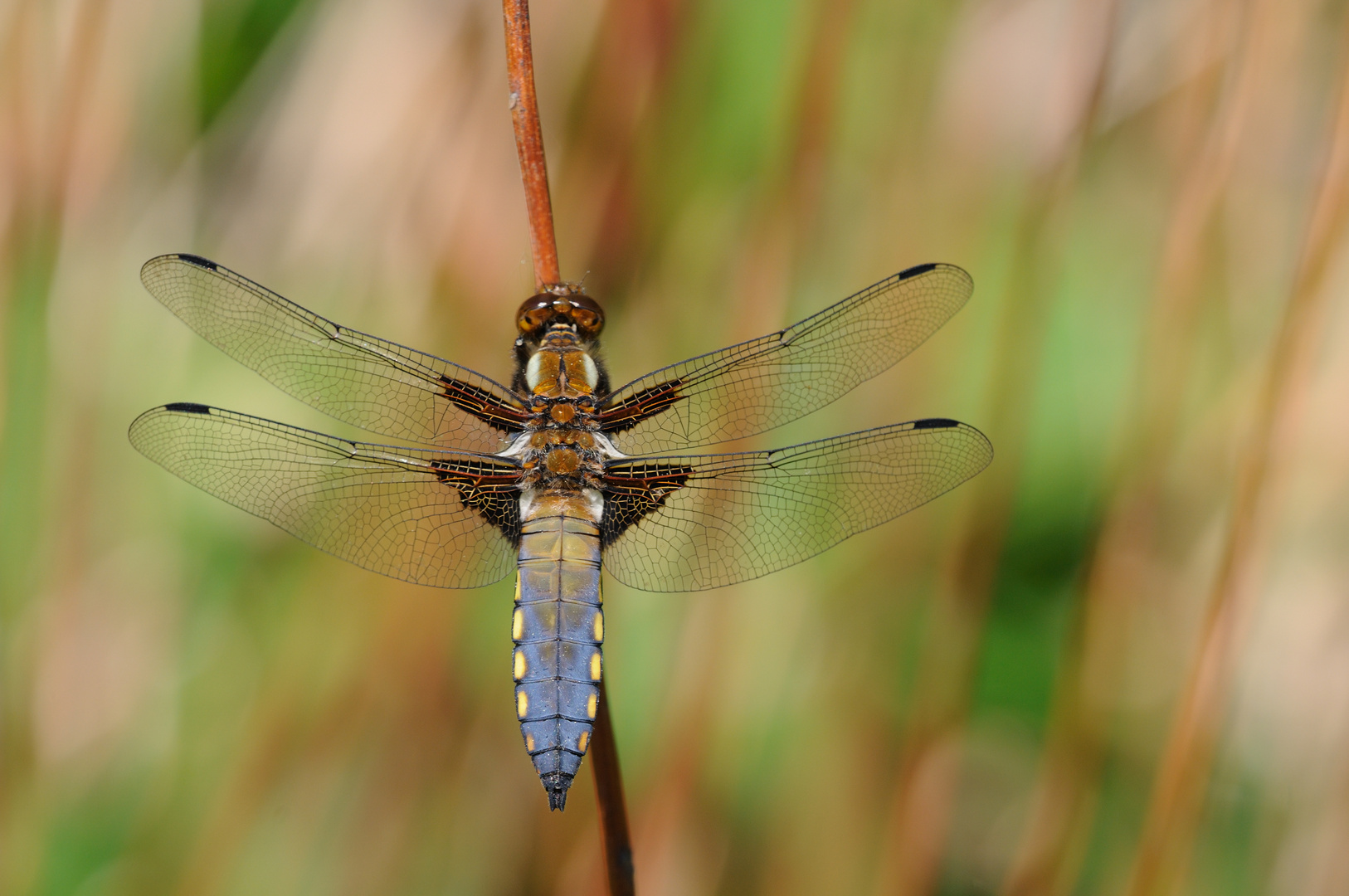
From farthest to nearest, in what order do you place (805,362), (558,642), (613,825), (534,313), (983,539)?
1. (983,539)
2. (805,362)
3. (534,313)
4. (558,642)
5. (613,825)

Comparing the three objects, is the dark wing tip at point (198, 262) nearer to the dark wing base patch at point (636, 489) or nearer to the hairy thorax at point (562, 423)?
the hairy thorax at point (562, 423)

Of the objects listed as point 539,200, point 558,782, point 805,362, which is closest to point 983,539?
point 805,362

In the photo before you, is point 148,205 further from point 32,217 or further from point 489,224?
point 489,224

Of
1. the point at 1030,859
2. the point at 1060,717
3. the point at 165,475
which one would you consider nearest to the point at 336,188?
the point at 165,475

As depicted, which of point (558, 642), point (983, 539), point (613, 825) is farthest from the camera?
point (983, 539)

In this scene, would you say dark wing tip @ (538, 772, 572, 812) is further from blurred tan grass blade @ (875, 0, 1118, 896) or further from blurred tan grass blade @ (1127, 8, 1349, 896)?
blurred tan grass blade @ (1127, 8, 1349, 896)

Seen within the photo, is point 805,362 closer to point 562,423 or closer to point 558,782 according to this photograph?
point 562,423
